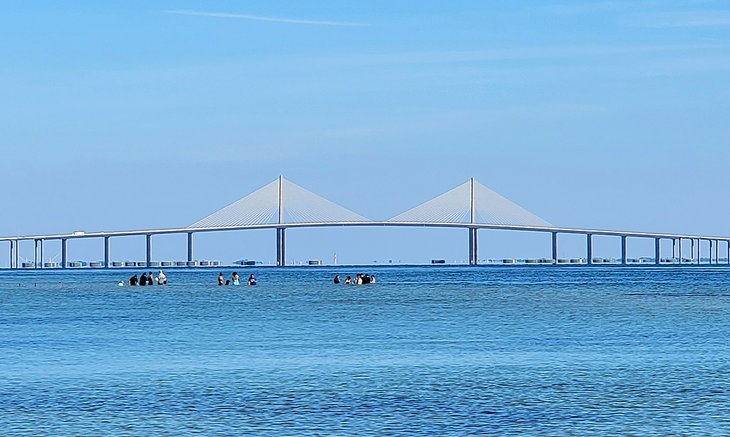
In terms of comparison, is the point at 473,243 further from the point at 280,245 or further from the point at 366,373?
the point at 366,373

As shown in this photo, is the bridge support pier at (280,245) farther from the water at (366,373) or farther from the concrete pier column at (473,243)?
the water at (366,373)

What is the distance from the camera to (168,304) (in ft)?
211

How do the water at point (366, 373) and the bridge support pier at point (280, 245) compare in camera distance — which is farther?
the bridge support pier at point (280, 245)

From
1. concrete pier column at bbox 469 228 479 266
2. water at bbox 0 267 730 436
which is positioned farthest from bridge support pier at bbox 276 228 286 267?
water at bbox 0 267 730 436

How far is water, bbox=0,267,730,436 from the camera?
22.2m

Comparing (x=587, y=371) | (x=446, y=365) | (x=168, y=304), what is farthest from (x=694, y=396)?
(x=168, y=304)

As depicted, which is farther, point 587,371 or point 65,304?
point 65,304

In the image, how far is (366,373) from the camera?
95.6 ft

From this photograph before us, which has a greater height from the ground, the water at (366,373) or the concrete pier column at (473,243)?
the concrete pier column at (473,243)

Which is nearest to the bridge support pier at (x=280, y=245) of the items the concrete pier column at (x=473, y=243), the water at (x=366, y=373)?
the concrete pier column at (x=473, y=243)

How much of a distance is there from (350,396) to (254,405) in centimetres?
198

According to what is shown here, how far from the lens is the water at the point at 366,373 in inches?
874

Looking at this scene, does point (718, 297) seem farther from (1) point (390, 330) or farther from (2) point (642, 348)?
(2) point (642, 348)

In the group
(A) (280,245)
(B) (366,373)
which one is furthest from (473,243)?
(B) (366,373)
